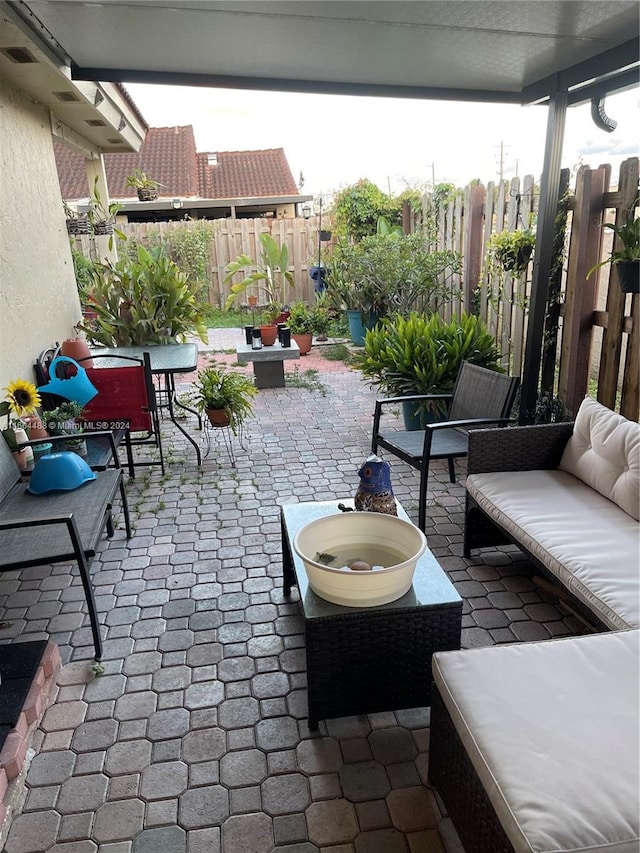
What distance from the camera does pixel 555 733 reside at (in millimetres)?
1330

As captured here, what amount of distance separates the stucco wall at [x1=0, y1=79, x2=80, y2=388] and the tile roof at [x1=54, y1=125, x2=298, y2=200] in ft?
31.3

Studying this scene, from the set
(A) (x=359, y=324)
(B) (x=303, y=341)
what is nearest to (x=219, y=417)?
(B) (x=303, y=341)

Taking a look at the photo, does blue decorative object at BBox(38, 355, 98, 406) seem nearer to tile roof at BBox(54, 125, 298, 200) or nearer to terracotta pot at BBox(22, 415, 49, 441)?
terracotta pot at BBox(22, 415, 49, 441)

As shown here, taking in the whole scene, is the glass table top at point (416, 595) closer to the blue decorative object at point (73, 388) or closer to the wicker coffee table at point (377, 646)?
the wicker coffee table at point (377, 646)

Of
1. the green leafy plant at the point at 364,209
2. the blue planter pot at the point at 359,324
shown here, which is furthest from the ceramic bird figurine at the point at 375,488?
the green leafy plant at the point at 364,209

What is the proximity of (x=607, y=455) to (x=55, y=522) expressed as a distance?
7.93 feet

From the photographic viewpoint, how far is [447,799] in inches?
61.9

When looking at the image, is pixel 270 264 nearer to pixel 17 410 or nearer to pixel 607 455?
pixel 17 410

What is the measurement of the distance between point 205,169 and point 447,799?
18.2 meters

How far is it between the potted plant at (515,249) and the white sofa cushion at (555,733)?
3.37 metres

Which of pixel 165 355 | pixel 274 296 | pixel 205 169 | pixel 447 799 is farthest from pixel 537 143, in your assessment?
pixel 205 169

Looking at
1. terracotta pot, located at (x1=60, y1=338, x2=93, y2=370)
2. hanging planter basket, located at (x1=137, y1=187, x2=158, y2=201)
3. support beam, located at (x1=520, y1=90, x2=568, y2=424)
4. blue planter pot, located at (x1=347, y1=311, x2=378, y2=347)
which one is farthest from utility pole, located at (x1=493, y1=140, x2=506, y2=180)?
terracotta pot, located at (x1=60, y1=338, x2=93, y2=370)

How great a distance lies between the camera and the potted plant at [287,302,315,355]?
8.02m

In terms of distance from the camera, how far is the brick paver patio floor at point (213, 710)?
166 centimetres
